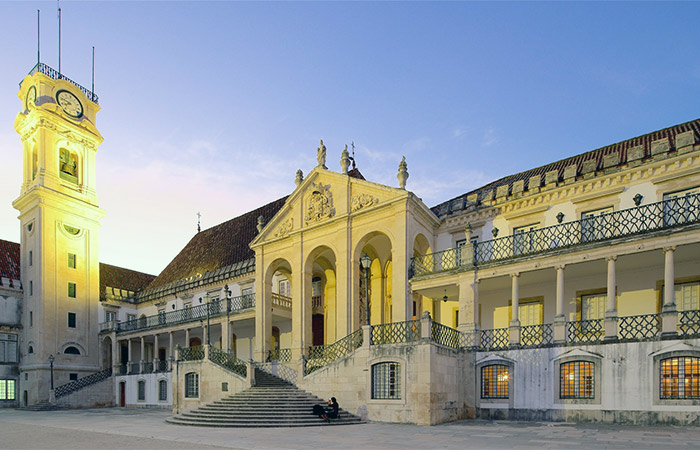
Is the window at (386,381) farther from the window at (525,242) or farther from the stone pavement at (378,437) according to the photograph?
the window at (525,242)

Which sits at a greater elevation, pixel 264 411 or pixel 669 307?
pixel 669 307

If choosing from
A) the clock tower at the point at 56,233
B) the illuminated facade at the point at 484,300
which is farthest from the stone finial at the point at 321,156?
the clock tower at the point at 56,233

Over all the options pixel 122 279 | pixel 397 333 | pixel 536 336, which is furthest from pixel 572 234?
pixel 122 279

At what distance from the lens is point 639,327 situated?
18250mm

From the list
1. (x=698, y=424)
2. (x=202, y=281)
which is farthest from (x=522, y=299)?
(x=202, y=281)

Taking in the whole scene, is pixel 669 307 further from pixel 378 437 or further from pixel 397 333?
pixel 378 437

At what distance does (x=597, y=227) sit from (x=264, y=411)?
14.4 meters

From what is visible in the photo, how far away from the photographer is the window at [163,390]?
34188mm

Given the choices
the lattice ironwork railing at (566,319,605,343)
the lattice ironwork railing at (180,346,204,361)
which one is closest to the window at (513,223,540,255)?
the lattice ironwork railing at (566,319,605,343)

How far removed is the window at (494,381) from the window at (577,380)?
6.63ft

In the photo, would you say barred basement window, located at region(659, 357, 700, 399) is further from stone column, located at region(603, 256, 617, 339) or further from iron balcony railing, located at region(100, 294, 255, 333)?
iron balcony railing, located at region(100, 294, 255, 333)

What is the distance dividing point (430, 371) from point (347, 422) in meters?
3.82

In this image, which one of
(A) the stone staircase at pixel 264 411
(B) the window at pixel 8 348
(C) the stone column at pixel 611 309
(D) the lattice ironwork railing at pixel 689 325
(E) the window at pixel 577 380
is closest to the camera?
(D) the lattice ironwork railing at pixel 689 325

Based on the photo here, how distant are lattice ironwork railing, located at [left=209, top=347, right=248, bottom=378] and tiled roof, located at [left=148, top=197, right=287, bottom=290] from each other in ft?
38.8
